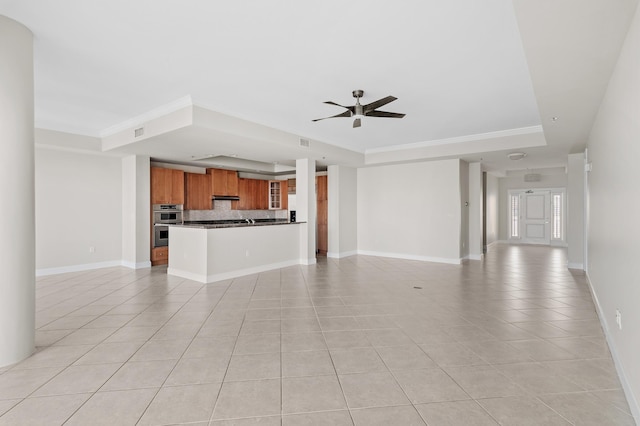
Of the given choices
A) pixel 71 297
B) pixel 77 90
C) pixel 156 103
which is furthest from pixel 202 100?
pixel 71 297

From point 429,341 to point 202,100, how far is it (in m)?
4.17

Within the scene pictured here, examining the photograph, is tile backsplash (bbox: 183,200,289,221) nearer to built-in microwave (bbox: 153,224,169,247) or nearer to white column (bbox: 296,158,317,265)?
built-in microwave (bbox: 153,224,169,247)

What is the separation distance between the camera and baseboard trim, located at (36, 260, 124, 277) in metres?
6.07

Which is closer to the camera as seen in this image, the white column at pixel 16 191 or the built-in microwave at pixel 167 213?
the white column at pixel 16 191

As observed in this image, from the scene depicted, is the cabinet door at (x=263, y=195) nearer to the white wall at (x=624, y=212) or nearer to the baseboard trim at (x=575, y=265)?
the baseboard trim at (x=575, y=265)

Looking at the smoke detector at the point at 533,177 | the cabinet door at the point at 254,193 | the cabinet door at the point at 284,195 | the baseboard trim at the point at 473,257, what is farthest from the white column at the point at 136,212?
the smoke detector at the point at 533,177

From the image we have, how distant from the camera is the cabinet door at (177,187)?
25.4 ft

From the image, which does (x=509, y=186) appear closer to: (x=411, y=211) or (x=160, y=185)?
(x=411, y=211)

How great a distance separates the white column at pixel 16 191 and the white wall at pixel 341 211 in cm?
647

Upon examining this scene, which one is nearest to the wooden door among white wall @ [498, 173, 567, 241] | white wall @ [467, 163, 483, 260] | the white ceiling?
the white ceiling

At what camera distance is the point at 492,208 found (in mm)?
11711

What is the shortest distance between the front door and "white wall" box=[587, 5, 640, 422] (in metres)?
9.85

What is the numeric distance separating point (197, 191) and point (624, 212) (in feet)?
27.5

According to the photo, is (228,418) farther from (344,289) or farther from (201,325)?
(344,289)
